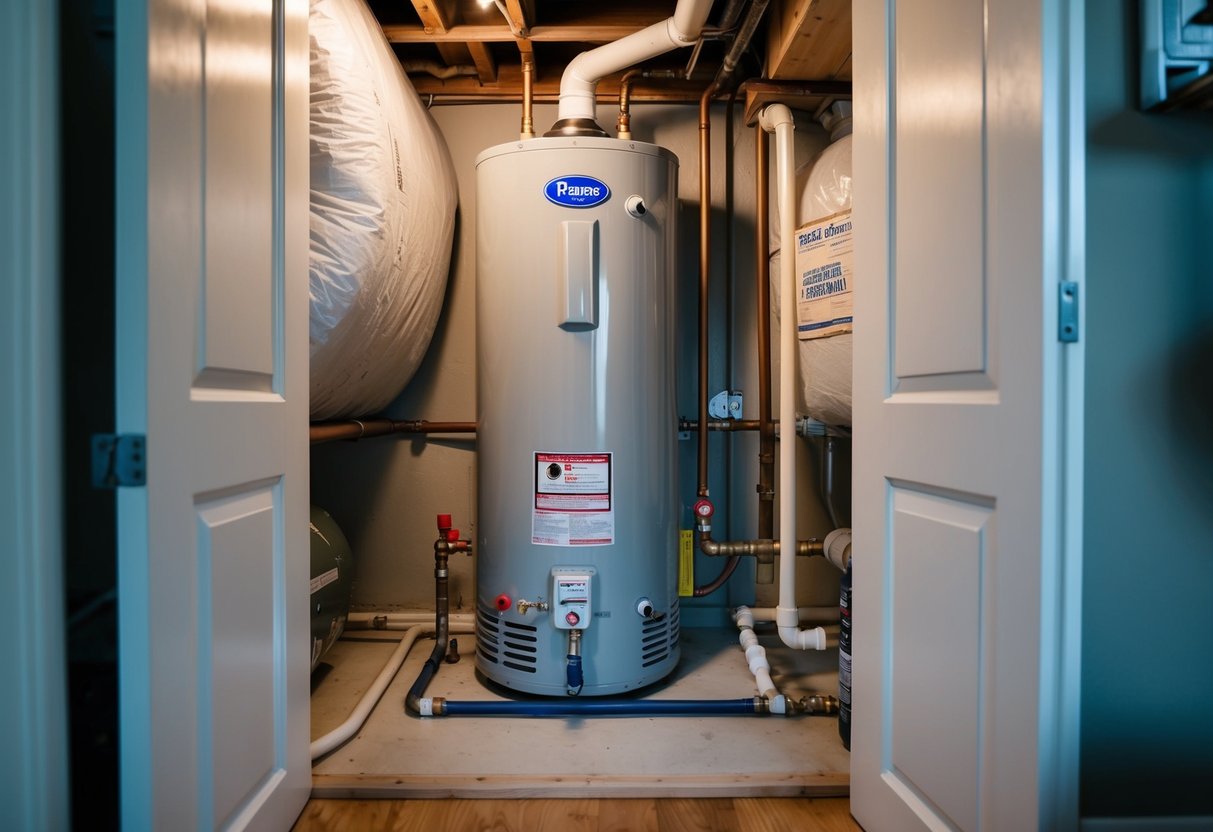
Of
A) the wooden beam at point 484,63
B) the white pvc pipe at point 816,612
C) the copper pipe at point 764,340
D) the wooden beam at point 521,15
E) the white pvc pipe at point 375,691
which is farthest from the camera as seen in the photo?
the white pvc pipe at point 816,612

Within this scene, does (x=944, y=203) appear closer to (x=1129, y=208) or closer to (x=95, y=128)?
(x=1129, y=208)

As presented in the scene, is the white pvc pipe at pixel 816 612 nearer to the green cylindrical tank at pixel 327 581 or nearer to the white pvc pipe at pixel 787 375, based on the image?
the white pvc pipe at pixel 787 375

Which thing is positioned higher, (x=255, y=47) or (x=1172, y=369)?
(x=255, y=47)

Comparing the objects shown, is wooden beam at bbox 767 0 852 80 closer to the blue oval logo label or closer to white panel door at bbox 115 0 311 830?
the blue oval logo label

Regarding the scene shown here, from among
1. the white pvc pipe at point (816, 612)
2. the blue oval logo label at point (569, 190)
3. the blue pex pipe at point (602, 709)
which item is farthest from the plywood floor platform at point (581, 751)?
the blue oval logo label at point (569, 190)

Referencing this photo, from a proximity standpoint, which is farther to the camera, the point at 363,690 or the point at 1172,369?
the point at 363,690

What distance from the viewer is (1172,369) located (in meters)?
0.93

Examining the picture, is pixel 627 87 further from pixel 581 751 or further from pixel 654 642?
pixel 581 751

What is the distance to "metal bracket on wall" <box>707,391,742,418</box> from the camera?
7.48 ft

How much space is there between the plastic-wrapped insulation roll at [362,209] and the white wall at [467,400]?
27 centimetres

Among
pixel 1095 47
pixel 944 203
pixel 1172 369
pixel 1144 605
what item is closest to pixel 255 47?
pixel 944 203

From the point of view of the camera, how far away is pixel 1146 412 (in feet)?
3.07

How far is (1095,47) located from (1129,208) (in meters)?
0.22

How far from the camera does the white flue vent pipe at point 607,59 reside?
1819mm
